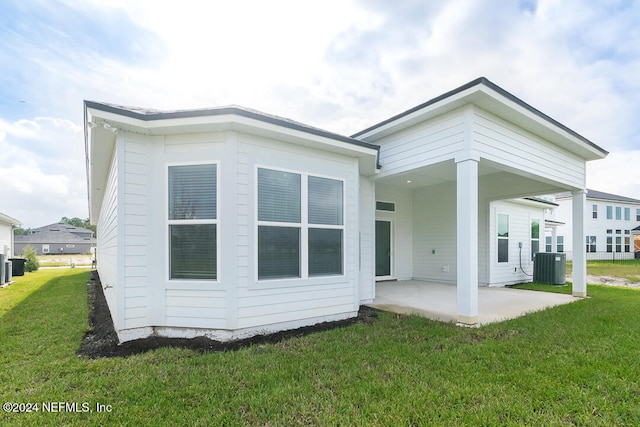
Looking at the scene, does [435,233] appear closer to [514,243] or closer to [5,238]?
[514,243]

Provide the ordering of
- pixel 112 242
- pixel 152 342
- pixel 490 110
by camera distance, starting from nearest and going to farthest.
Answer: pixel 152 342 < pixel 490 110 < pixel 112 242

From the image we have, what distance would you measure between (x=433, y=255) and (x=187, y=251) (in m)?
7.94

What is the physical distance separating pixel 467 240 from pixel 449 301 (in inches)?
101

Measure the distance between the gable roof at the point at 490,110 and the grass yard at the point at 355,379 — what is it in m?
3.53

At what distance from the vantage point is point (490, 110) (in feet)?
16.6

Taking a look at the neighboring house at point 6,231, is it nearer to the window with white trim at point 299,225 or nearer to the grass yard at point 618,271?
the window with white trim at point 299,225

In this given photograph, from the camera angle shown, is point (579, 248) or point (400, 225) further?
point (400, 225)

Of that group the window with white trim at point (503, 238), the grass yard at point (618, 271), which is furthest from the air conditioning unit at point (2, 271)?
the grass yard at point (618, 271)

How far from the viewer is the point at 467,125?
484cm

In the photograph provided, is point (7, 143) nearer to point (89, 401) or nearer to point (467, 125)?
point (89, 401)

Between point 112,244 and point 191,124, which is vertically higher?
point 191,124

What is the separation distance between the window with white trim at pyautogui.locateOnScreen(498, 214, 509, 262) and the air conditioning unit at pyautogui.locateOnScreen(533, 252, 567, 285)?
1269 mm

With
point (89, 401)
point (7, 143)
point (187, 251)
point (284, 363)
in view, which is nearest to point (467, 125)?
point (284, 363)

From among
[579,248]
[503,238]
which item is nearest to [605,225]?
[503,238]
